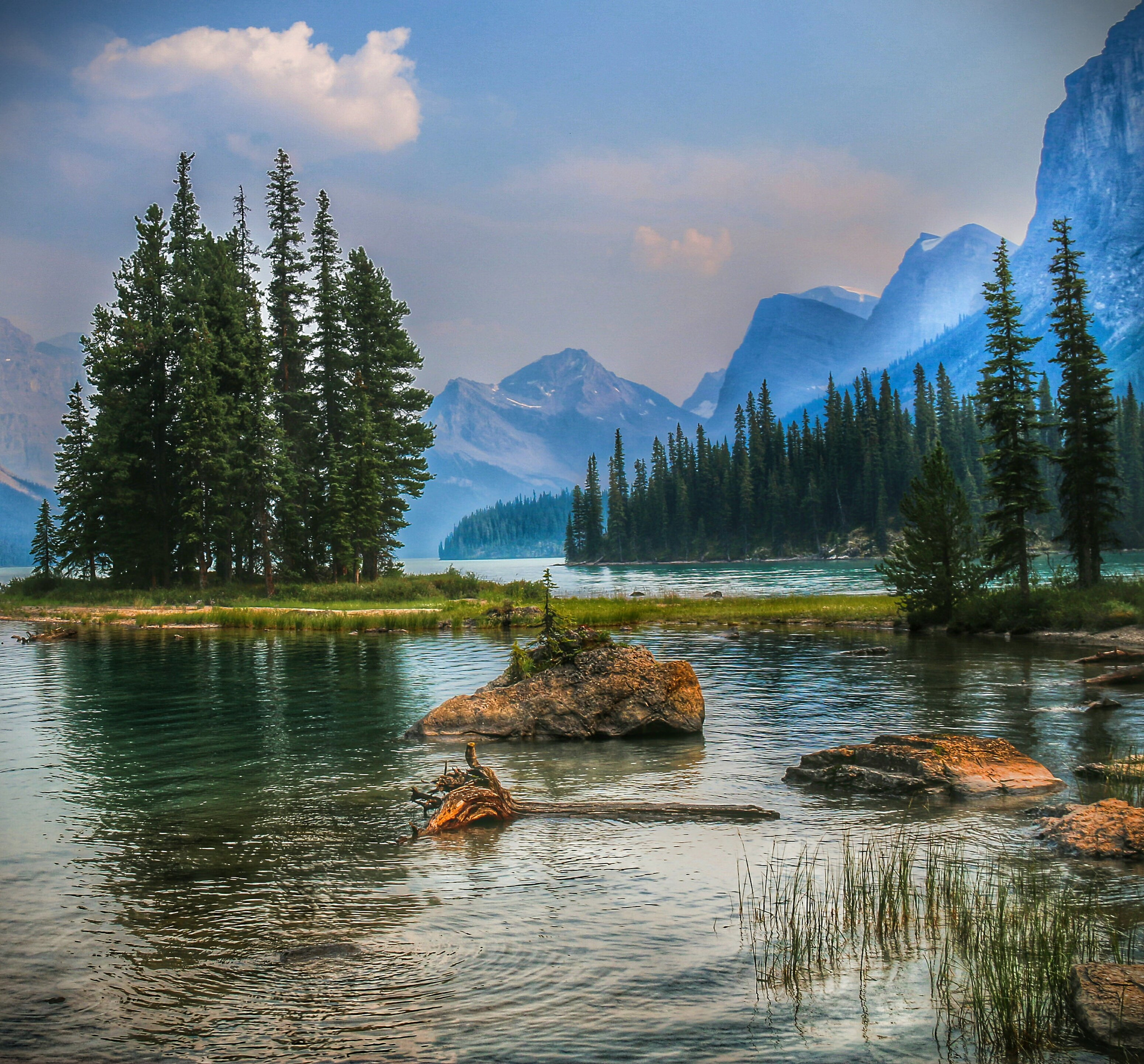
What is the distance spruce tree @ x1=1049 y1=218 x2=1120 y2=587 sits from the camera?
41719 millimetres

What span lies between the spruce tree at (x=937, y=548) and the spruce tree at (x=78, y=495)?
57175mm

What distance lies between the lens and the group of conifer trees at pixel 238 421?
2454 inches

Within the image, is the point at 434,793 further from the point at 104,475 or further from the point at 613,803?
the point at 104,475

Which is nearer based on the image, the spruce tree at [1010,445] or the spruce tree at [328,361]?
the spruce tree at [1010,445]

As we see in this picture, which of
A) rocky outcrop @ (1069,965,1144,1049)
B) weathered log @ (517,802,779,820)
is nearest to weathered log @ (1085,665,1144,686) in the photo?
weathered log @ (517,802,779,820)

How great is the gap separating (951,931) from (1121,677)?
759 inches

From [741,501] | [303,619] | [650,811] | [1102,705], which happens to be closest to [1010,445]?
[1102,705]

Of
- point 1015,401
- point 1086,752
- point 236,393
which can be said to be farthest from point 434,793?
point 236,393

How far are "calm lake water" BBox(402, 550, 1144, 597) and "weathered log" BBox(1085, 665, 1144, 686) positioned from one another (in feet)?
81.2

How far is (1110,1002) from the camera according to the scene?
631 cm

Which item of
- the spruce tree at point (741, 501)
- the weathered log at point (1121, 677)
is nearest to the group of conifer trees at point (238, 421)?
the weathered log at point (1121, 677)

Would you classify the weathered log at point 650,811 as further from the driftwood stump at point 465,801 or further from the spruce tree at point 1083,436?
the spruce tree at point 1083,436

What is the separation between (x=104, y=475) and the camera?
66062 millimetres

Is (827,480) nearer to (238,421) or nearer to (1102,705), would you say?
(238,421)
